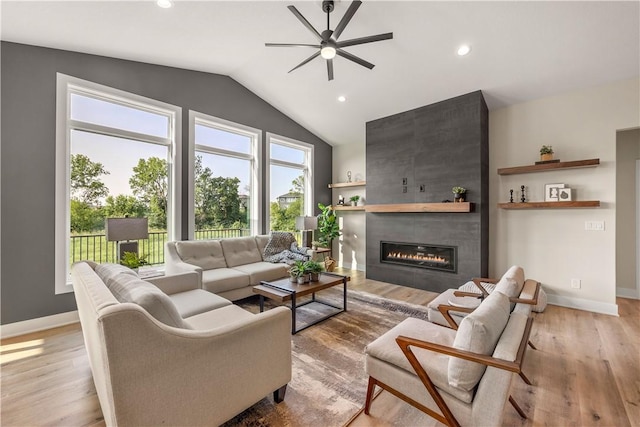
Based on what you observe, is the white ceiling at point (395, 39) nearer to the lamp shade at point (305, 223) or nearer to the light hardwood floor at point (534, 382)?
the lamp shade at point (305, 223)

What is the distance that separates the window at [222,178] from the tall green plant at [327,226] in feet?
5.10

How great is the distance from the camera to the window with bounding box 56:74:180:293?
10.5 ft

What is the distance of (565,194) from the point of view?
3684 millimetres

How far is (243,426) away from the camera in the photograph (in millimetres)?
1677

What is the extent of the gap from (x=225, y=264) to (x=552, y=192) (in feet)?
16.1

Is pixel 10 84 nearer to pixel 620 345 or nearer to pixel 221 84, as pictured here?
pixel 221 84

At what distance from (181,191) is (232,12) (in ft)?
8.39

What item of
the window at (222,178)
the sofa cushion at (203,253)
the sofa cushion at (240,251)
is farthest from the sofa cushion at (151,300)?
the window at (222,178)

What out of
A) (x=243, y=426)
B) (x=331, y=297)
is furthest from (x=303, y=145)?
(x=243, y=426)

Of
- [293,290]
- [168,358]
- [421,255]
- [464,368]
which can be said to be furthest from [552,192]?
[168,358]

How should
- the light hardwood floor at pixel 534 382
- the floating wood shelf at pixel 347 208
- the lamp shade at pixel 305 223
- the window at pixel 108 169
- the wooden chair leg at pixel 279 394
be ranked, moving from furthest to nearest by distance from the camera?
the floating wood shelf at pixel 347 208
the lamp shade at pixel 305 223
the window at pixel 108 169
the wooden chair leg at pixel 279 394
the light hardwood floor at pixel 534 382

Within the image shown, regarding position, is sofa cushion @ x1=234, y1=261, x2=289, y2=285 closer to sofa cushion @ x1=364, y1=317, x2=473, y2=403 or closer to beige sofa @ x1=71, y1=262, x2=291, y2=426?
beige sofa @ x1=71, y1=262, x2=291, y2=426

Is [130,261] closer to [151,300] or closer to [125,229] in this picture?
[125,229]

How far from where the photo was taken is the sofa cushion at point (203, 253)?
388 cm
